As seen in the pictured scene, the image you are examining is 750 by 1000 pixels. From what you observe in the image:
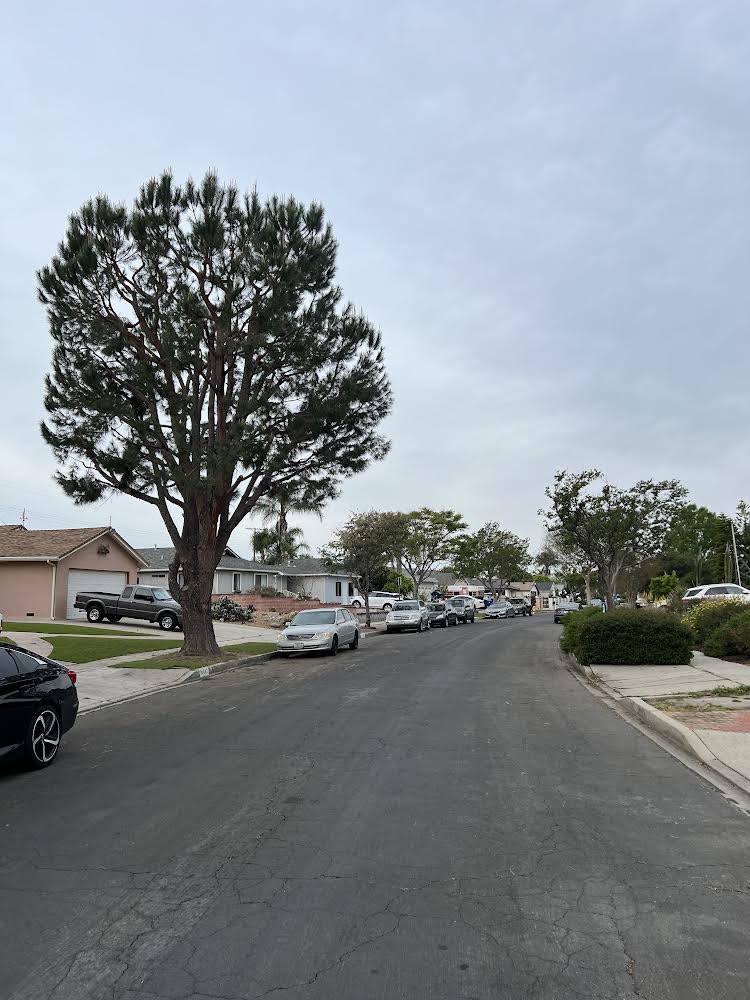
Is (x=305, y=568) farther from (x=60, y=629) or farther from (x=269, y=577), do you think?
(x=60, y=629)

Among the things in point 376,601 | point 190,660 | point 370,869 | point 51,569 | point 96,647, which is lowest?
point 370,869

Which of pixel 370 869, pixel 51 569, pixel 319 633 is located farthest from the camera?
pixel 51 569

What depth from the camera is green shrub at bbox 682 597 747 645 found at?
19750mm

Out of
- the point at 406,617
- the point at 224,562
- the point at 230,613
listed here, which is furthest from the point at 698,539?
the point at 230,613

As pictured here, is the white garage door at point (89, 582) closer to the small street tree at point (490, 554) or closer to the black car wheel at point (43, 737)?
the black car wheel at point (43, 737)

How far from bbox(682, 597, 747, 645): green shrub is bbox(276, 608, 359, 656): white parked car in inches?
398

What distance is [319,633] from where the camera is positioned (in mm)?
23031

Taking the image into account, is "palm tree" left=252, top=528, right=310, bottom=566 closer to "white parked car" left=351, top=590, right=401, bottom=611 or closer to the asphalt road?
"white parked car" left=351, top=590, right=401, bottom=611

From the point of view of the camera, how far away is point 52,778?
7.89 meters

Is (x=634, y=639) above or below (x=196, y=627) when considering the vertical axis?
below

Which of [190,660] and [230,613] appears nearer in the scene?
[190,660]

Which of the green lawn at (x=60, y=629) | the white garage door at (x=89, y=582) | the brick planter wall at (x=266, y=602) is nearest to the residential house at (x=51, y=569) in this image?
the white garage door at (x=89, y=582)


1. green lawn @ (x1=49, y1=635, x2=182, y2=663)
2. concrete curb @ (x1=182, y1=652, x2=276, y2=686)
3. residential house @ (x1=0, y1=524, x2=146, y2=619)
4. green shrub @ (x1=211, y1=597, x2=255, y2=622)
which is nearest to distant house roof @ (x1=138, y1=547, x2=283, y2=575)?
green shrub @ (x1=211, y1=597, x2=255, y2=622)

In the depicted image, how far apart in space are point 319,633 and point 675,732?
568 inches
